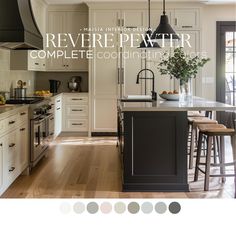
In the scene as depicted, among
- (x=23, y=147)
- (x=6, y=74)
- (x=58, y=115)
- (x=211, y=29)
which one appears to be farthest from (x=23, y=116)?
(x=211, y=29)

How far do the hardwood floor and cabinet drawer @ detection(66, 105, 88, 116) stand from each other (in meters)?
0.91

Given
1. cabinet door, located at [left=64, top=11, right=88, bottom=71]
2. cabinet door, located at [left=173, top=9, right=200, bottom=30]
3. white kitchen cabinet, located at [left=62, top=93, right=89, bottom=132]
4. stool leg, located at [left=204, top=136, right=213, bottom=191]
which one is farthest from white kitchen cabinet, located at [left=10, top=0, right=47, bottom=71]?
stool leg, located at [left=204, top=136, right=213, bottom=191]

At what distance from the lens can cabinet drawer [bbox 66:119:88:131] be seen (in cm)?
516

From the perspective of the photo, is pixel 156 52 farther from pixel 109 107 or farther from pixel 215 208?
pixel 215 208

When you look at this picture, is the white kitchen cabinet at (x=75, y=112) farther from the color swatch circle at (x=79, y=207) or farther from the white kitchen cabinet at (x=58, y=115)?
the color swatch circle at (x=79, y=207)

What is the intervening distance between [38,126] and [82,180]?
0.71 metres

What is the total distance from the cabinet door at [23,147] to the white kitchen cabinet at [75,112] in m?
1.86

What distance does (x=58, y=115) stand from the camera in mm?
4852

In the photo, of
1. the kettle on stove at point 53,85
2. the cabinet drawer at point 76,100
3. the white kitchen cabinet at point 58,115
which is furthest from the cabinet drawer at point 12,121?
the cabinet drawer at point 76,100

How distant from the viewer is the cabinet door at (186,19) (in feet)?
17.0

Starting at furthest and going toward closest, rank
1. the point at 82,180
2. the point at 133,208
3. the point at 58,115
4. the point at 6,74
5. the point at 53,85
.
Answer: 1. the point at 53,85
2. the point at 58,115
3. the point at 6,74
4. the point at 82,180
5. the point at 133,208

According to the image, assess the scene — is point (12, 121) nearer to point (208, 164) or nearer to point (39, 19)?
point (208, 164)

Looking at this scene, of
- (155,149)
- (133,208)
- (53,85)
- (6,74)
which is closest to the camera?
(133,208)

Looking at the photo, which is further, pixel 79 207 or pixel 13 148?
pixel 13 148
